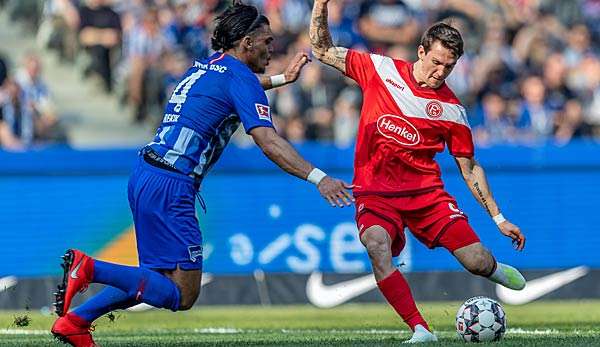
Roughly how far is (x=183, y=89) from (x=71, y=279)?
1447mm

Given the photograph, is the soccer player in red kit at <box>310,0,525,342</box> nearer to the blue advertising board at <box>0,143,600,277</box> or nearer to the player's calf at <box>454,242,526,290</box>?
the player's calf at <box>454,242,526,290</box>

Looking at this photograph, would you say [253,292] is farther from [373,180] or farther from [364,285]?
[373,180]

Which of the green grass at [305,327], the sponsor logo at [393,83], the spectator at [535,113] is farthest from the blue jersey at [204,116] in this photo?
the spectator at [535,113]

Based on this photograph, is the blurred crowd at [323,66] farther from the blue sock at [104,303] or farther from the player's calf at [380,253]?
the blue sock at [104,303]

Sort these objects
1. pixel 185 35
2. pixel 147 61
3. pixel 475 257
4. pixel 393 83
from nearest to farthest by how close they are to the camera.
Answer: pixel 475 257 < pixel 393 83 < pixel 147 61 < pixel 185 35

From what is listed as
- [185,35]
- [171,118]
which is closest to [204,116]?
[171,118]

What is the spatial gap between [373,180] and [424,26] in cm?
1130

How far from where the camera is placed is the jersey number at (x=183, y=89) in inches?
347

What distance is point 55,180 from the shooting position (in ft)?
53.0

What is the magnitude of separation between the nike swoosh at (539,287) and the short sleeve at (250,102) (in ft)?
26.6

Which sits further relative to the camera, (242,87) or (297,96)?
(297,96)

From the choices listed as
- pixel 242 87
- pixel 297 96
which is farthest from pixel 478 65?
pixel 242 87

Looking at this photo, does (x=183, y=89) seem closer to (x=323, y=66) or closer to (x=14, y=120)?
(x=14, y=120)

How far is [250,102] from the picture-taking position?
855cm
